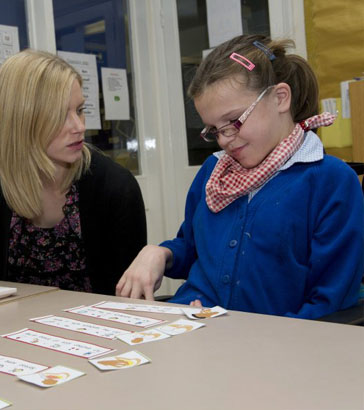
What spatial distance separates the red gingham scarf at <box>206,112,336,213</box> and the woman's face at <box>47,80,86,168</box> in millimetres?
537

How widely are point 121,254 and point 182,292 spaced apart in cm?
48

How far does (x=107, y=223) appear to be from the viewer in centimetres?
195

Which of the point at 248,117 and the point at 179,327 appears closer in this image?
the point at 179,327

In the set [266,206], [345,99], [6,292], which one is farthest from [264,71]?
[345,99]

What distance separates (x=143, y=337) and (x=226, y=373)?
0.23 m

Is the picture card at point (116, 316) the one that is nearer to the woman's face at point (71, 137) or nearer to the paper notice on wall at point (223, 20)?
the woman's face at point (71, 137)

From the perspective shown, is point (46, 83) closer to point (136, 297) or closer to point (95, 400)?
point (136, 297)

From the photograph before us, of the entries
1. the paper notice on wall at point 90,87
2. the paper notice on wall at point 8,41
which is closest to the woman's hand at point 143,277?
the paper notice on wall at point 8,41

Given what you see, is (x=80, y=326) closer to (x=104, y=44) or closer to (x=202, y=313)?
(x=202, y=313)

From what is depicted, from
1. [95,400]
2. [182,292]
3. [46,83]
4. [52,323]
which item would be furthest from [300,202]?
[46,83]

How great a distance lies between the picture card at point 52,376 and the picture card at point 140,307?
330mm

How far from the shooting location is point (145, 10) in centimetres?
366

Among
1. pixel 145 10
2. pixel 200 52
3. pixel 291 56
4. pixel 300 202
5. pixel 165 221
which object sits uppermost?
pixel 145 10

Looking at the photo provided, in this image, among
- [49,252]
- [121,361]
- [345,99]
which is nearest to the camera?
[121,361]
